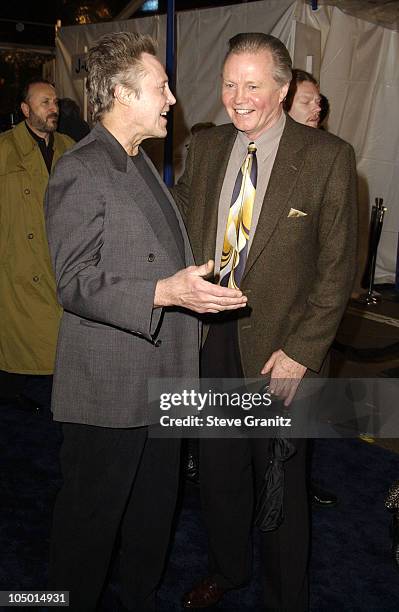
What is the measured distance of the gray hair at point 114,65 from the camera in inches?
69.1

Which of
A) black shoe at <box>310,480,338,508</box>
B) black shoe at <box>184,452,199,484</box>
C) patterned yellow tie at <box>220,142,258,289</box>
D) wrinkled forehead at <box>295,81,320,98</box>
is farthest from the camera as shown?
black shoe at <box>184,452,199,484</box>

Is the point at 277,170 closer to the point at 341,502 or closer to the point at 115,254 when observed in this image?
the point at 115,254

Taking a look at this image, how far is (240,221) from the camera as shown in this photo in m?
1.99

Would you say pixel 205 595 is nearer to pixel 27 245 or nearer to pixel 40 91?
pixel 27 245

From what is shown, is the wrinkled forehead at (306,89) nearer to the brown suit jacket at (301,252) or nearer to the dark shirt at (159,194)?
the brown suit jacket at (301,252)

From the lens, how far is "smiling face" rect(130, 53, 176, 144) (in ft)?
5.84

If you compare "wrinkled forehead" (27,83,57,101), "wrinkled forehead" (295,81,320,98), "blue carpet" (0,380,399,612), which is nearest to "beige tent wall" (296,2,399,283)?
"wrinkled forehead" (27,83,57,101)

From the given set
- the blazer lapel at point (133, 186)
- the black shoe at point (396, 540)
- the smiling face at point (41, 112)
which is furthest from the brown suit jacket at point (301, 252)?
the smiling face at point (41, 112)

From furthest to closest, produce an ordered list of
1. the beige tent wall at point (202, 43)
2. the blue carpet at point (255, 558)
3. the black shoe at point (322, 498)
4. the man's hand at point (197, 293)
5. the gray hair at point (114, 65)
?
the beige tent wall at point (202, 43) → the black shoe at point (322, 498) → the blue carpet at point (255, 558) → the gray hair at point (114, 65) → the man's hand at point (197, 293)

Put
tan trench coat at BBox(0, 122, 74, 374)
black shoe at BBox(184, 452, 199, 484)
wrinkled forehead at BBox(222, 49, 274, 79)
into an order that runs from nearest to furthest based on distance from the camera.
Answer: wrinkled forehead at BBox(222, 49, 274, 79) → black shoe at BBox(184, 452, 199, 484) → tan trench coat at BBox(0, 122, 74, 374)

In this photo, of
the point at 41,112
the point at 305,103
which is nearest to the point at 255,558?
the point at 305,103

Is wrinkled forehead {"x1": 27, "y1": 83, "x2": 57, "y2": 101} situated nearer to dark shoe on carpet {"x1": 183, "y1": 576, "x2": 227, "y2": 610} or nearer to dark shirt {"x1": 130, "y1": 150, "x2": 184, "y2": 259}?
dark shirt {"x1": 130, "y1": 150, "x2": 184, "y2": 259}

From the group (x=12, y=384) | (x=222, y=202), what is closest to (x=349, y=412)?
(x=12, y=384)

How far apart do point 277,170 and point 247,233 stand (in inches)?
7.8
